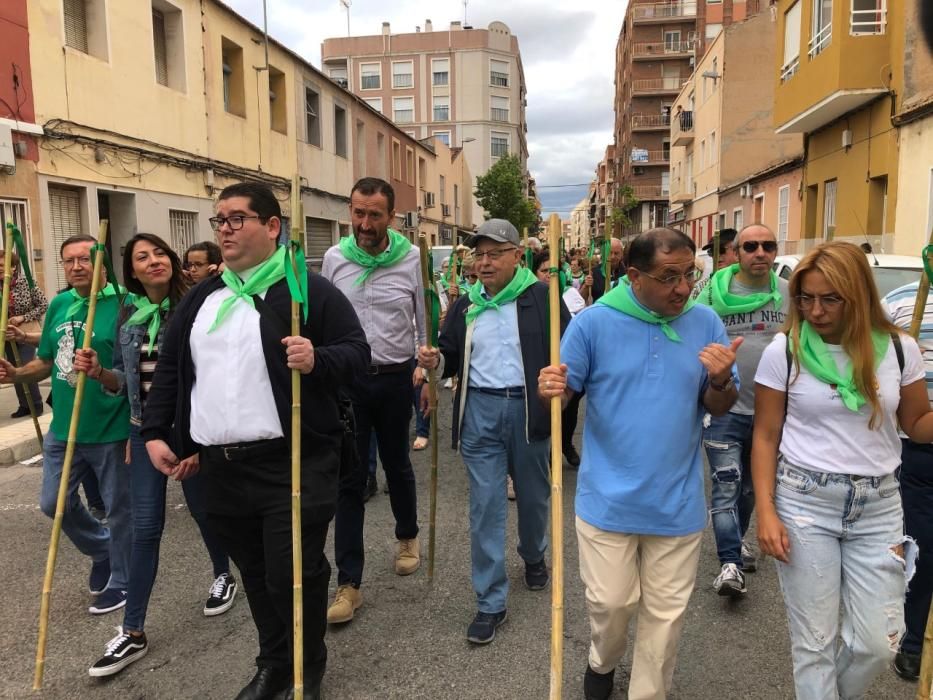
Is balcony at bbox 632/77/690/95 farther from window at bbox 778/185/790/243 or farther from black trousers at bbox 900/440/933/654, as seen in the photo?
black trousers at bbox 900/440/933/654

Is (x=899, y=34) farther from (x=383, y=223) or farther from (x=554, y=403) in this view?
(x=554, y=403)

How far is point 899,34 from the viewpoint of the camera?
12734mm

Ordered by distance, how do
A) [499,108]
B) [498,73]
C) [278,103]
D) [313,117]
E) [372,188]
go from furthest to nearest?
[499,108], [498,73], [313,117], [278,103], [372,188]

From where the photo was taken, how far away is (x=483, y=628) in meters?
3.49

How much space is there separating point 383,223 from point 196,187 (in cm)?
1138

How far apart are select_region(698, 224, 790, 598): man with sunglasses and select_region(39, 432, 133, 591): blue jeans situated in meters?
3.07

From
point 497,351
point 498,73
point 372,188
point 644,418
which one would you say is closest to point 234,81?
point 372,188

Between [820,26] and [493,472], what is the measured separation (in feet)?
50.8

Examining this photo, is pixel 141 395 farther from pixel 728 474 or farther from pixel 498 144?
pixel 498 144

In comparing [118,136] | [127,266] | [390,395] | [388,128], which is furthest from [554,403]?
[388,128]

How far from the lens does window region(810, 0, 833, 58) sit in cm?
1462

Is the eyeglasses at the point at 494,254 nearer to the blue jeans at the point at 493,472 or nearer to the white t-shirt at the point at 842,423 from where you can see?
the blue jeans at the point at 493,472

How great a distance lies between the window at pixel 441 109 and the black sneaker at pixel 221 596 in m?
56.1

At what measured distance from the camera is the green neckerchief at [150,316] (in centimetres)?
354
